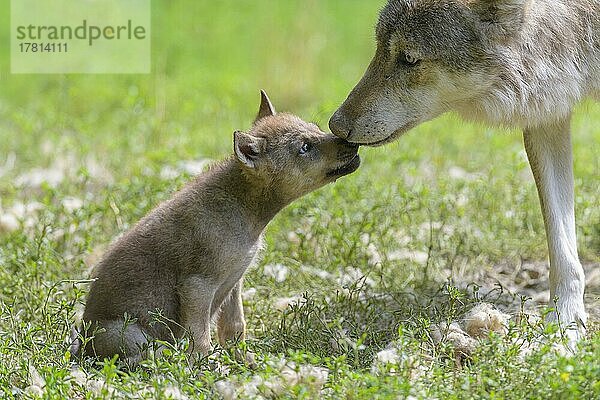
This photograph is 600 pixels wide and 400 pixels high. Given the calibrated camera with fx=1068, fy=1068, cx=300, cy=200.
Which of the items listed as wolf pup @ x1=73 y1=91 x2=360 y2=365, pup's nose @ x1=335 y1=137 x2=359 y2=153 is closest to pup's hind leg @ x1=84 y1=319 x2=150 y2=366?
wolf pup @ x1=73 y1=91 x2=360 y2=365

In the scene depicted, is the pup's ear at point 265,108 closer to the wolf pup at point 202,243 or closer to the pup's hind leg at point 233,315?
the wolf pup at point 202,243

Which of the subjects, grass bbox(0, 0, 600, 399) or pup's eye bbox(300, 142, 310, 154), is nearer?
grass bbox(0, 0, 600, 399)

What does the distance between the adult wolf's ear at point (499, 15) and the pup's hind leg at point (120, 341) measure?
2.41 meters

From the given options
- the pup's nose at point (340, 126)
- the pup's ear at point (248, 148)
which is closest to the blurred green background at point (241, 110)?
Answer: the pup's nose at point (340, 126)

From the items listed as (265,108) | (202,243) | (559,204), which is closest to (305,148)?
(265,108)

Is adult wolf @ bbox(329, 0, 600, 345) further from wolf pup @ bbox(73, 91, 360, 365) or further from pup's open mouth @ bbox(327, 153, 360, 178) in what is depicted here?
wolf pup @ bbox(73, 91, 360, 365)

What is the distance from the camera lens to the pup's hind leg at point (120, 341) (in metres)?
5.27

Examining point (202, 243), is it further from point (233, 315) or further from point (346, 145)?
point (346, 145)

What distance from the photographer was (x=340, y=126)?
5.67 metres

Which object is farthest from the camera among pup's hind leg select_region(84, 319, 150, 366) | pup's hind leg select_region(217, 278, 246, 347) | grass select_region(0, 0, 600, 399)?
pup's hind leg select_region(217, 278, 246, 347)

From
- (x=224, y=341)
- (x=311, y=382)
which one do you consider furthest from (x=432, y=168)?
(x=311, y=382)

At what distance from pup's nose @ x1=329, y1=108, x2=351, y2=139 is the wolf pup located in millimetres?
49

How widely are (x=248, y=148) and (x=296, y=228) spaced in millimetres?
2015

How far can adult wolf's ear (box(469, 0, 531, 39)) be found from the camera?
18.5ft
